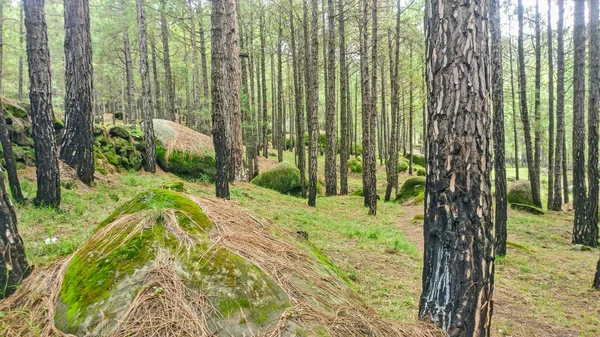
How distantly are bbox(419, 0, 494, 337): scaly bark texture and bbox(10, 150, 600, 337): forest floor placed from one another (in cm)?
153

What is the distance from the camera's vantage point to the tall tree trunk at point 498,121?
700cm

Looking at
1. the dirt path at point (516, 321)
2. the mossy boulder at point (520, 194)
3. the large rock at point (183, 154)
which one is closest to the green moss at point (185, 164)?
the large rock at point (183, 154)

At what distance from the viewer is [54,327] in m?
2.12

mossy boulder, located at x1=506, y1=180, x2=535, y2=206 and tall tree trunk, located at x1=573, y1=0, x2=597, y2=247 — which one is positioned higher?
tall tree trunk, located at x1=573, y1=0, x2=597, y2=247

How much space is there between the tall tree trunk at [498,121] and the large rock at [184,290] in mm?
6050

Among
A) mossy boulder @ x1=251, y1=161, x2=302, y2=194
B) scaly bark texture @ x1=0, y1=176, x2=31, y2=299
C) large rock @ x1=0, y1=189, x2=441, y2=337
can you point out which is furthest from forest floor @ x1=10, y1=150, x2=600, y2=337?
mossy boulder @ x1=251, y1=161, x2=302, y2=194

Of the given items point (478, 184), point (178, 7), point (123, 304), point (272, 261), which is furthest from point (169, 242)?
point (178, 7)

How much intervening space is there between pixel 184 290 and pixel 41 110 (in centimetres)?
539

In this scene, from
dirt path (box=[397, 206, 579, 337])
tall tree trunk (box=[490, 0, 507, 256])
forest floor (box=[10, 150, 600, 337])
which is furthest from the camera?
tall tree trunk (box=[490, 0, 507, 256])

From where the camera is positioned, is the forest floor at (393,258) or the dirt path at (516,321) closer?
the dirt path at (516,321)

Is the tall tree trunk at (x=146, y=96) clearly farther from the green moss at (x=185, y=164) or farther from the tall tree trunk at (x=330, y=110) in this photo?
the tall tree trunk at (x=330, y=110)

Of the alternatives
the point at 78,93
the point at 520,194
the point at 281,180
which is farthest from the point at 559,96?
the point at 78,93

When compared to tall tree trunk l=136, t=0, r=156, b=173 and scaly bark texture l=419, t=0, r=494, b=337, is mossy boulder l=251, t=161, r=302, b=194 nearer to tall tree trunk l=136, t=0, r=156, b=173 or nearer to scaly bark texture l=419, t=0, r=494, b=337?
tall tree trunk l=136, t=0, r=156, b=173

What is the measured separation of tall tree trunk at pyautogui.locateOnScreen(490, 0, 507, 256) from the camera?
23.0 ft
